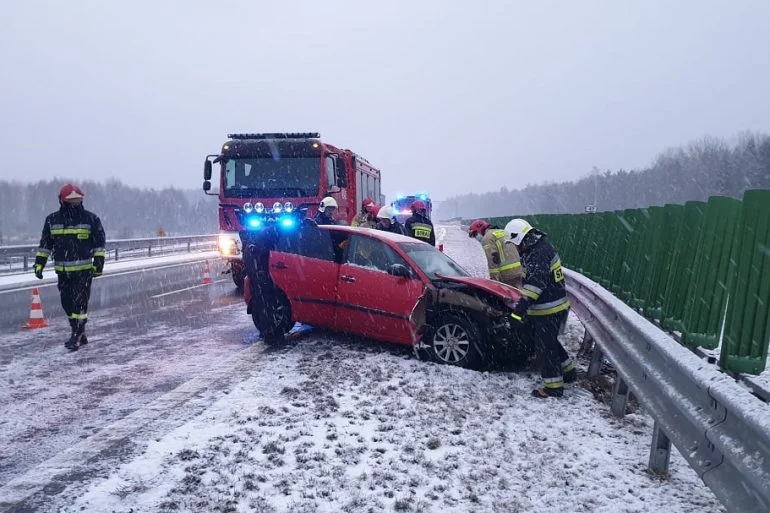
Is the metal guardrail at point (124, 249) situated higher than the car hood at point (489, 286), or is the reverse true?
the car hood at point (489, 286)

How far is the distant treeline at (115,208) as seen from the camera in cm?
14362

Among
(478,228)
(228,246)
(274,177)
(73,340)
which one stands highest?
(274,177)

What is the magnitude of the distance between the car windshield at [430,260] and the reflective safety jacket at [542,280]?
145 centimetres

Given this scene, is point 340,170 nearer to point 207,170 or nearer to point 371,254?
point 207,170

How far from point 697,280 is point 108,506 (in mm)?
4953

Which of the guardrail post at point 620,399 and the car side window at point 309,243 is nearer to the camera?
the guardrail post at point 620,399

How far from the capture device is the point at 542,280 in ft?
20.7

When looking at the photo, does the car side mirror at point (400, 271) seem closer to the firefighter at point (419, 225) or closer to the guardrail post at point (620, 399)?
the guardrail post at point (620, 399)

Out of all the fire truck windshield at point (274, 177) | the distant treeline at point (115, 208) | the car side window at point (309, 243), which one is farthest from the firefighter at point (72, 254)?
the distant treeline at point (115, 208)

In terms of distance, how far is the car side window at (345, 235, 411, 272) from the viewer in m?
7.80

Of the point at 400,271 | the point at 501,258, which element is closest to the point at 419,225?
the point at 501,258

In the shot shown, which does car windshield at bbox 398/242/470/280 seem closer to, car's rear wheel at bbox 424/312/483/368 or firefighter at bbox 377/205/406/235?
car's rear wheel at bbox 424/312/483/368

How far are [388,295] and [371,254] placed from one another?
0.73 meters

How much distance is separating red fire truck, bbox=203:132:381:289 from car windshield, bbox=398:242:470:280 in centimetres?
571
